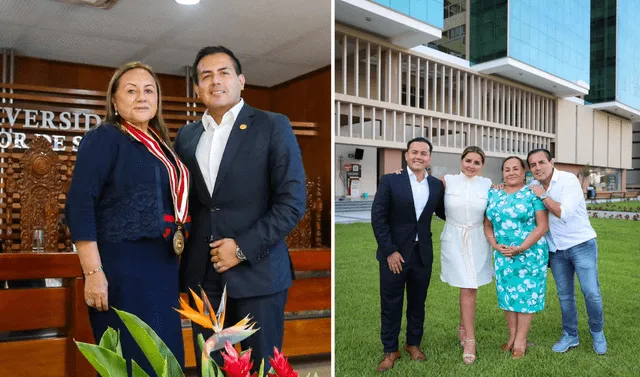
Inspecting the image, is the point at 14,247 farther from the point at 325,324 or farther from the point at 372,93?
the point at 372,93

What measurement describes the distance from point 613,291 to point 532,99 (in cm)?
91

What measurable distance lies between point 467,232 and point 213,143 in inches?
47.8

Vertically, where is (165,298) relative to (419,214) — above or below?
below

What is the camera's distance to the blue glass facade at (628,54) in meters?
2.49

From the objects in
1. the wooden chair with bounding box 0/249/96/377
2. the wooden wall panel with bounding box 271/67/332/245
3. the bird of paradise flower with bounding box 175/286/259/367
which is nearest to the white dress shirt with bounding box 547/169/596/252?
the wooden wall panel with bounding box 271/67/332/245

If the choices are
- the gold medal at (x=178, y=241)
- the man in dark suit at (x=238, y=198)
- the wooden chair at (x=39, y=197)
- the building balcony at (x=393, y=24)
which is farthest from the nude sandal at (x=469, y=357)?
the wooden chair at (x=39, y=197)

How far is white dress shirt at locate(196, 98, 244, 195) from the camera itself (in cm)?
166

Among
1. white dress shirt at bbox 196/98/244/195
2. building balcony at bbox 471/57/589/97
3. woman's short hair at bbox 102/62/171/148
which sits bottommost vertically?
white dress shirt at bbox 196/98/244/195

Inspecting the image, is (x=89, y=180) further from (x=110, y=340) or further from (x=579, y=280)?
(x=579, y=280)

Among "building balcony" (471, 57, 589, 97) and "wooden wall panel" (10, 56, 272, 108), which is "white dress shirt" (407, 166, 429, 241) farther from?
"wooden wall panel" (10, 56, 272, 108)

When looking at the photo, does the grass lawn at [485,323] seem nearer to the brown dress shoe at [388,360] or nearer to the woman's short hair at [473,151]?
the brown dress shoe at [388,360]

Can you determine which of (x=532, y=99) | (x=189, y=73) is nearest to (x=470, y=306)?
(x=532, y=99)

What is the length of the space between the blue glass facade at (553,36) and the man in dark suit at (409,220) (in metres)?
0.64

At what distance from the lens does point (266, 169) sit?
1650mm
